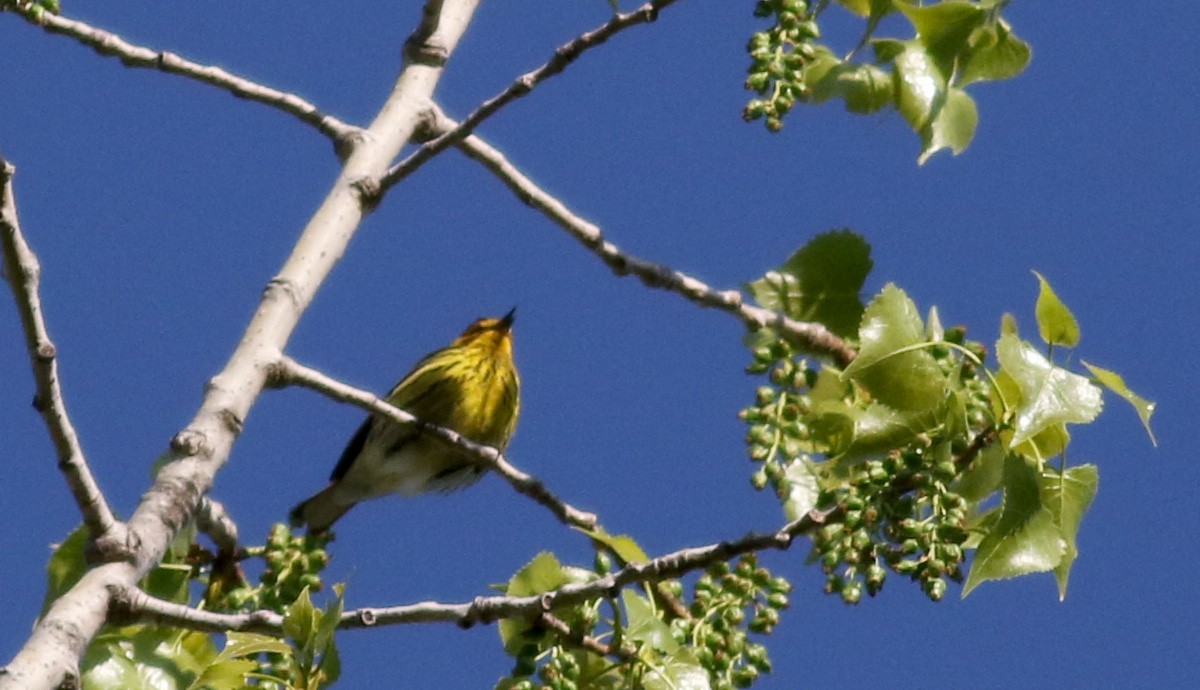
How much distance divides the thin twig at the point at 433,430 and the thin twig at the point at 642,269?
0.54 metres

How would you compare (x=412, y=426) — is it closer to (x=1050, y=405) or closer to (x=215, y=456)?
(x=215, y=456)

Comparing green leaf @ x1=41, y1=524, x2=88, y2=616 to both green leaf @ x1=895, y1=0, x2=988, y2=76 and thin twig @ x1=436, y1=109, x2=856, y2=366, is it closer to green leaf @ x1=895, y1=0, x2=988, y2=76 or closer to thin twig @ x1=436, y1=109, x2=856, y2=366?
thin twig @ x1=436, y1=109, x2=856, y2=366

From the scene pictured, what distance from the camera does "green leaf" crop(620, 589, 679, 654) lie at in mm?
3441

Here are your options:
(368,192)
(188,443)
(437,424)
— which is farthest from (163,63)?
(437,424)

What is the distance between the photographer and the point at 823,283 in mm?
4246

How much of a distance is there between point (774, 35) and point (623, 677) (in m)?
1.43

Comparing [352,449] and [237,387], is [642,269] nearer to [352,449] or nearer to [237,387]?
[237,387]

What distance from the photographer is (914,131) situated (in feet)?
12.9

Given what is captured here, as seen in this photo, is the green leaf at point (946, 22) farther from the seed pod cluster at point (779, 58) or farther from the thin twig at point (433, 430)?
the thin twig at point (433, 430)

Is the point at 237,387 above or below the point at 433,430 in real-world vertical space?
below

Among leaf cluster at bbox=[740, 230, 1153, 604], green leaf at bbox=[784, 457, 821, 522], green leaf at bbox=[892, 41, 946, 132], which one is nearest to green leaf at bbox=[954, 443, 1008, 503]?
leaf cluster at bbox=[740, 230, 1153, 604]

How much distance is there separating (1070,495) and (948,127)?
3.32 ft

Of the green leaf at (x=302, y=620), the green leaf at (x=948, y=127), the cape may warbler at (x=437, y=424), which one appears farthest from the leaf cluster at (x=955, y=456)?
the cape may warbler at (x=437, y=424)

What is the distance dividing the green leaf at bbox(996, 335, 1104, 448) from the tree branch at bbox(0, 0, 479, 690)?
1.40 m
